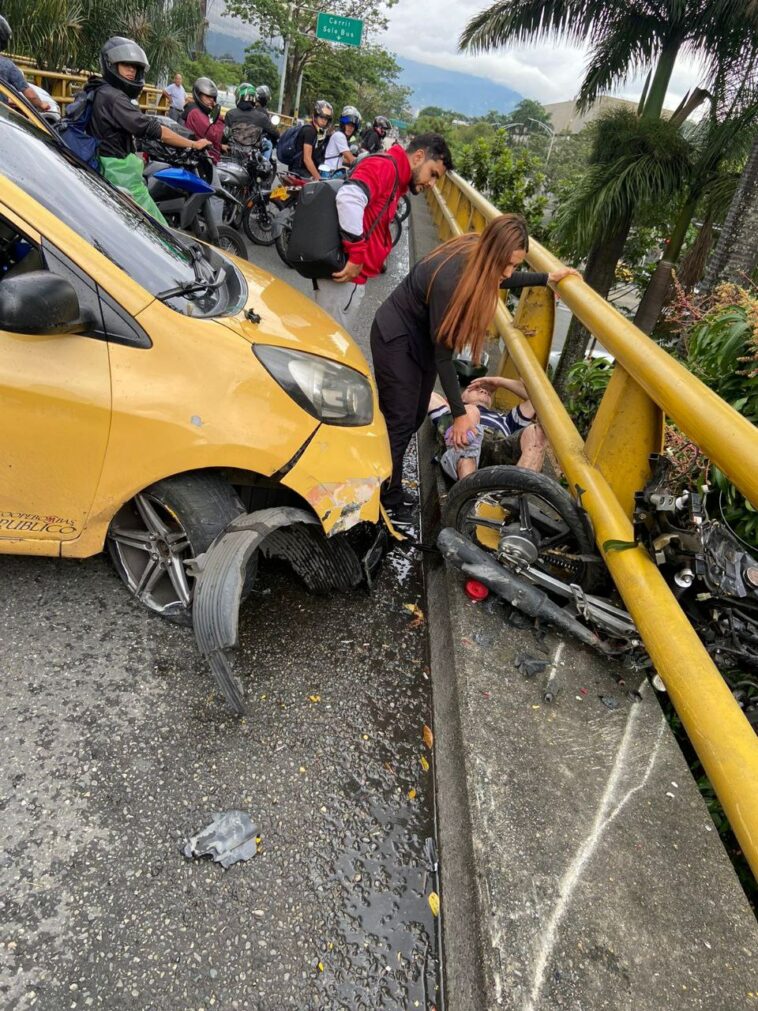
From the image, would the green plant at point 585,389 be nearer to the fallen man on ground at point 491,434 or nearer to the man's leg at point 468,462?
the fallen man on ground at point 491,434

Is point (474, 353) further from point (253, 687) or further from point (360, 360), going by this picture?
point (253, 687)

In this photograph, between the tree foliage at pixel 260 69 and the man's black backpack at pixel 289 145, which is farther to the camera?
the tree foliage at pixel 260 69

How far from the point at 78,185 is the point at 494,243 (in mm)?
1757

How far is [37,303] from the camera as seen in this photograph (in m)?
2.12

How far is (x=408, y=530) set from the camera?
3795mm

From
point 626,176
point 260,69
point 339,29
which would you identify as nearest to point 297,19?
point 339,29

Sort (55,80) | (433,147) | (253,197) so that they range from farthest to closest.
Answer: (55,80)
(253,197)
(433,147)

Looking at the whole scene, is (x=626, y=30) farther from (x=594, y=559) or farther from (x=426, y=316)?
Answer: (x=594, y=559)

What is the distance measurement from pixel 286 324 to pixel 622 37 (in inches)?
361

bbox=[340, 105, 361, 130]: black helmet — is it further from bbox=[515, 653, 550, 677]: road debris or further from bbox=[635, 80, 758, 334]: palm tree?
bbox=[515, 653, 550, 677]: road debris

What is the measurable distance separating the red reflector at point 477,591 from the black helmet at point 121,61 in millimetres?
4231

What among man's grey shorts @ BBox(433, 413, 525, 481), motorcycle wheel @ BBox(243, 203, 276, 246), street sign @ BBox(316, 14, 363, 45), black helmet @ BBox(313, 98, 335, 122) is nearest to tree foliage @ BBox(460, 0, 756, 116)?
black helmet @ BBox(313, 98, 335, 122)

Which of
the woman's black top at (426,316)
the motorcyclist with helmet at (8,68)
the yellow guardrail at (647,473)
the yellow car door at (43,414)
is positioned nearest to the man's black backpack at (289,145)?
the motorcyclist with helmet at (8,68)

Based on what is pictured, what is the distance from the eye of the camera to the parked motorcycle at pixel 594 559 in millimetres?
2354
